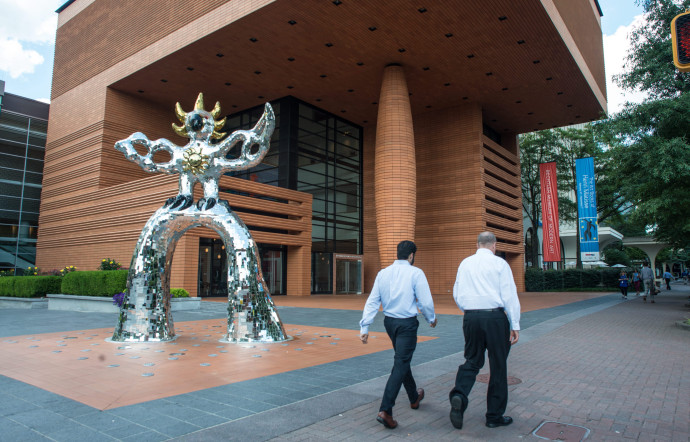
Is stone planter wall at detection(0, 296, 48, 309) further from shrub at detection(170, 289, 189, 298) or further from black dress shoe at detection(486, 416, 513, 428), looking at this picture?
black dress shoe at detection(486, 416, 513, 428)

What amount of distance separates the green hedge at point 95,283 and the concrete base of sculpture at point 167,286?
7.28m

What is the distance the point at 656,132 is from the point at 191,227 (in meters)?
14.5

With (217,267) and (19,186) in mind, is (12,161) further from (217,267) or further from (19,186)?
(217,267)

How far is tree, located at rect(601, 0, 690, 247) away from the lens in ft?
43.2

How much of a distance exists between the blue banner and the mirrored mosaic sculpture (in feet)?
68.6

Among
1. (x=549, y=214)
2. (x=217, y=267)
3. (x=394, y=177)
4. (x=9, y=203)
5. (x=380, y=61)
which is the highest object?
(x=380, y=61)

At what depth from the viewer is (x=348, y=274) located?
90.4 feet

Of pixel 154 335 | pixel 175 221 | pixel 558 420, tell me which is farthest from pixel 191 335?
pixel 558 420

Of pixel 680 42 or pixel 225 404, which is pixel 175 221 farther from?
pixel 680 42

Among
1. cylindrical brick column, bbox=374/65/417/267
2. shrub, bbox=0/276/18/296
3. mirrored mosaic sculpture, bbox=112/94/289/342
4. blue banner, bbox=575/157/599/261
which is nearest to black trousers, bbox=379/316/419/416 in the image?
mirrored mosaic sculpture, bbox=112/94/289/342

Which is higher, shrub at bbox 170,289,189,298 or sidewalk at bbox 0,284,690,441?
shrub at bbox 170,289,189,298

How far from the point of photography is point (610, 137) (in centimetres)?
1462

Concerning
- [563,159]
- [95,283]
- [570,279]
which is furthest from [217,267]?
[563,159]

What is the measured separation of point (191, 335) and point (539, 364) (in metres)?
6.52
